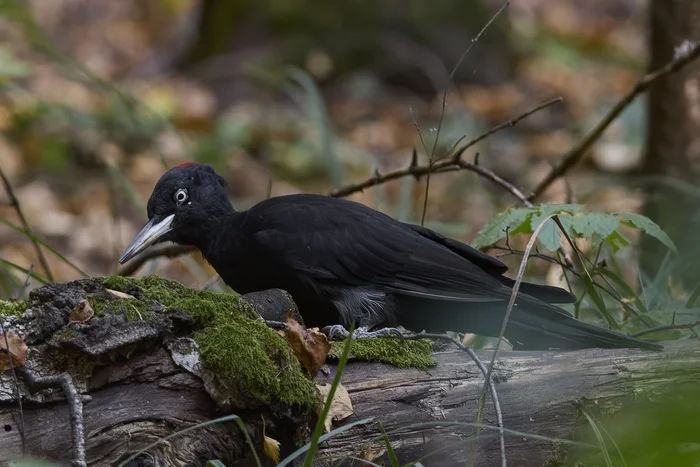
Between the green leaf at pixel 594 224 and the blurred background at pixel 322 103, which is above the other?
the blurred background at pixel 322 103

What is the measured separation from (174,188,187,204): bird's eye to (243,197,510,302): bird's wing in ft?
1.08

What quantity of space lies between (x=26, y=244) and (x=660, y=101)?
444 cm

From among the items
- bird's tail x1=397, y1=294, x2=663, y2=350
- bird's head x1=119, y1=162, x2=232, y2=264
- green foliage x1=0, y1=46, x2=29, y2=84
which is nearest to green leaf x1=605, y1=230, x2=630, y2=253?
Result: bird's tail x1=397, y1=294, x2=663, y2=350

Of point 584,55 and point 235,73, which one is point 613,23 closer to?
point 584,55

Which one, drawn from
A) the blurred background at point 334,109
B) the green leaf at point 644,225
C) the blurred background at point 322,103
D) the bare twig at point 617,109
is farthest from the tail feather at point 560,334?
the blurred background at point 322,103

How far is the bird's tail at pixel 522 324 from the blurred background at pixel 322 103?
153cm

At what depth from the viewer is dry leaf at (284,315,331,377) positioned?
2273mm

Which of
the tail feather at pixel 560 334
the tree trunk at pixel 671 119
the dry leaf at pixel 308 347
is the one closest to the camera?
the dry leaf at pixel 308 347

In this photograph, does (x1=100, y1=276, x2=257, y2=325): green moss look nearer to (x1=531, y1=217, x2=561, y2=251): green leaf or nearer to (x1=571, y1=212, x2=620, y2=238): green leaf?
(x1=531, y1=217, x2=561, y2=251): green leaf

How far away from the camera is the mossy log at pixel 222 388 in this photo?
1922mm

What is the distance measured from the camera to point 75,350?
1920mm

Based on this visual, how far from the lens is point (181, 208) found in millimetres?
3273

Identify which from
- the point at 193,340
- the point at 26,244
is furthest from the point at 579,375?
the point at 26,244

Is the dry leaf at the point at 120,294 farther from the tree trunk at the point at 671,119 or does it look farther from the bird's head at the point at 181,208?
the tree trunk at the point at 671,119
